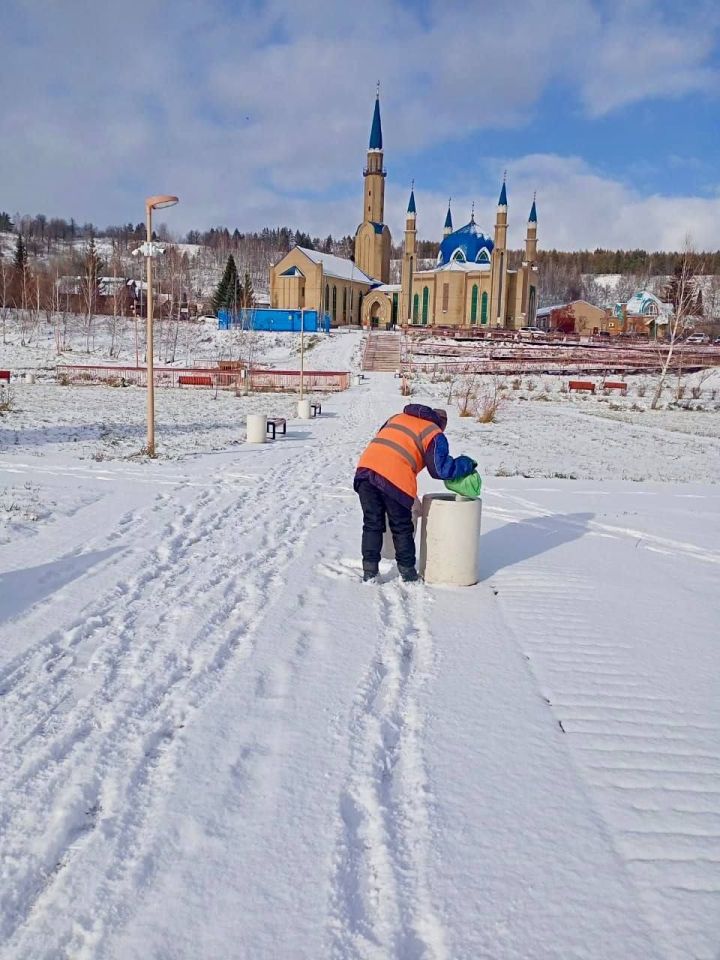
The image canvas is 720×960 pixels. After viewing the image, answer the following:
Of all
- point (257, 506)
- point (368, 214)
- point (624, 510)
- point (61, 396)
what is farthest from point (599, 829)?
point (368, 214)

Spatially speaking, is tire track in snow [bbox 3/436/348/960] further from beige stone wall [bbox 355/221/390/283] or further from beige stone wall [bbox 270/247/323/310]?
beige stone wall [bbox 355/221/390/283]

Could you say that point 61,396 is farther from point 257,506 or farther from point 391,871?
point 391,871

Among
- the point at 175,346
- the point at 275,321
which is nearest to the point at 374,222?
the point at 275,321

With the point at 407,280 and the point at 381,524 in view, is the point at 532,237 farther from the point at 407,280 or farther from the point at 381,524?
the point at 381,524

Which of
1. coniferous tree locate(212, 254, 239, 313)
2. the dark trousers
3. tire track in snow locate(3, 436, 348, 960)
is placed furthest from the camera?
coniferous tree locate(212, 254, 239, 313)

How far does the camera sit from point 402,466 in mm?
5406

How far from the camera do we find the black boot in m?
5.76

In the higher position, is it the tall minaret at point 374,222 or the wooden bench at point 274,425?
the tall minaret at point 374,222

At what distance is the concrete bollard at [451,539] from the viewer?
5.63m

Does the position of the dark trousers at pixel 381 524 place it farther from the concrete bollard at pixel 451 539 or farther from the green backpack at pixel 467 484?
the green backpack at pixel 467 484

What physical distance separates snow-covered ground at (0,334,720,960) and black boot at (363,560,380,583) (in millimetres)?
121

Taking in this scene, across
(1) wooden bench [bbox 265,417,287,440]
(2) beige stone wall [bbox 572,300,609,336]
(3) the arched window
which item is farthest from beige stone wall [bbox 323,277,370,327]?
(1) wooden bench [bbox 265,417,287,440]

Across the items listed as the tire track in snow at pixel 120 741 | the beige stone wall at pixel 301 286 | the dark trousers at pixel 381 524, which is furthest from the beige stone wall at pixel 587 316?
the tire track in snow at pixel 120 741

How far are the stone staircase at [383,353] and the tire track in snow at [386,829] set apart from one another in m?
45.5
